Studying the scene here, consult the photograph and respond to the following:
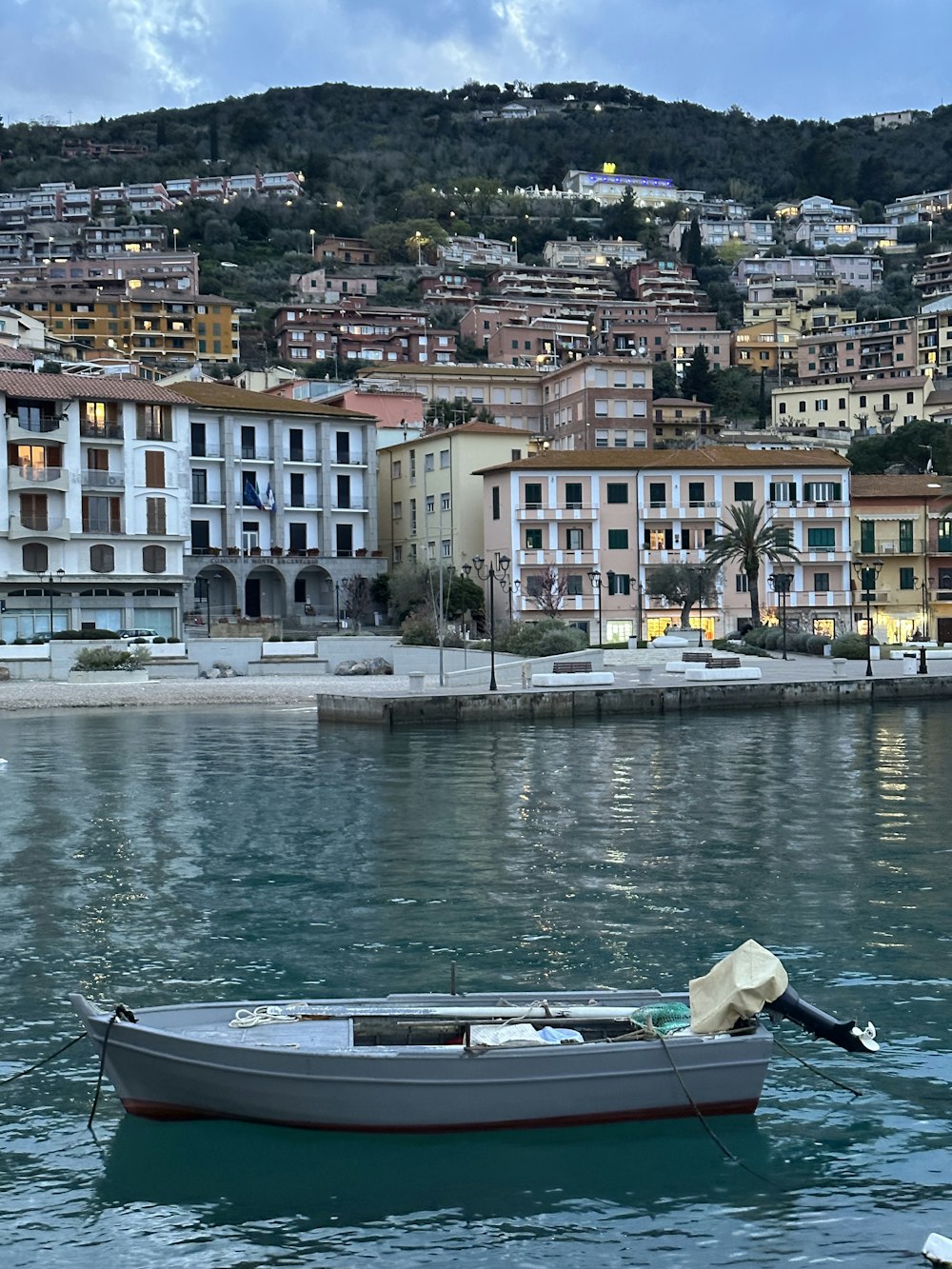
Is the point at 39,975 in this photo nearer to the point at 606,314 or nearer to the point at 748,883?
the point at 748,883

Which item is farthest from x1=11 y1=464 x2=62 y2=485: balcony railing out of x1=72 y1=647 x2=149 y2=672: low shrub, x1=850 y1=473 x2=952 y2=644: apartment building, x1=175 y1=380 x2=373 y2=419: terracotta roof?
x1=850 y1=473 x2=952 y2=644: apartment building

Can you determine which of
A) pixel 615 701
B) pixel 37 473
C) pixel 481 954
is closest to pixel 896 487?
pixel 615 701

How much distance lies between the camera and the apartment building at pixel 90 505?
68875mm

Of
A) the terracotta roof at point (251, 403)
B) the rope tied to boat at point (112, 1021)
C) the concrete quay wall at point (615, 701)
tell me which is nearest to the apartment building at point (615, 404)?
the terracotta roof at point (251, 403)

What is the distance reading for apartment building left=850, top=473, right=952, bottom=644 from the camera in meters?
80.8

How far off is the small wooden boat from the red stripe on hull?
1 centimetres

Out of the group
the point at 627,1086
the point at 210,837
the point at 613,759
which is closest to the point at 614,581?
the point at 613,759

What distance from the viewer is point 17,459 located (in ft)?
228

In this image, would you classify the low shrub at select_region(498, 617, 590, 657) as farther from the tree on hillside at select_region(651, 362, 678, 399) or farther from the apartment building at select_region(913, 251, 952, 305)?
the apartment building at select_region(913, 251, 952, 305)

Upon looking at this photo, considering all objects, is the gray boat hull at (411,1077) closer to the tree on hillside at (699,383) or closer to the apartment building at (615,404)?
the apartment building at (615,404)

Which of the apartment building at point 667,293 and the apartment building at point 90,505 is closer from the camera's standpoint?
the apartment building at point 90,505

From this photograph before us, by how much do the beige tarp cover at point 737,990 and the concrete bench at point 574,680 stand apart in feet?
125

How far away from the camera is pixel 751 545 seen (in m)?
68.4

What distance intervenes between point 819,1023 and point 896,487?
74191mm
